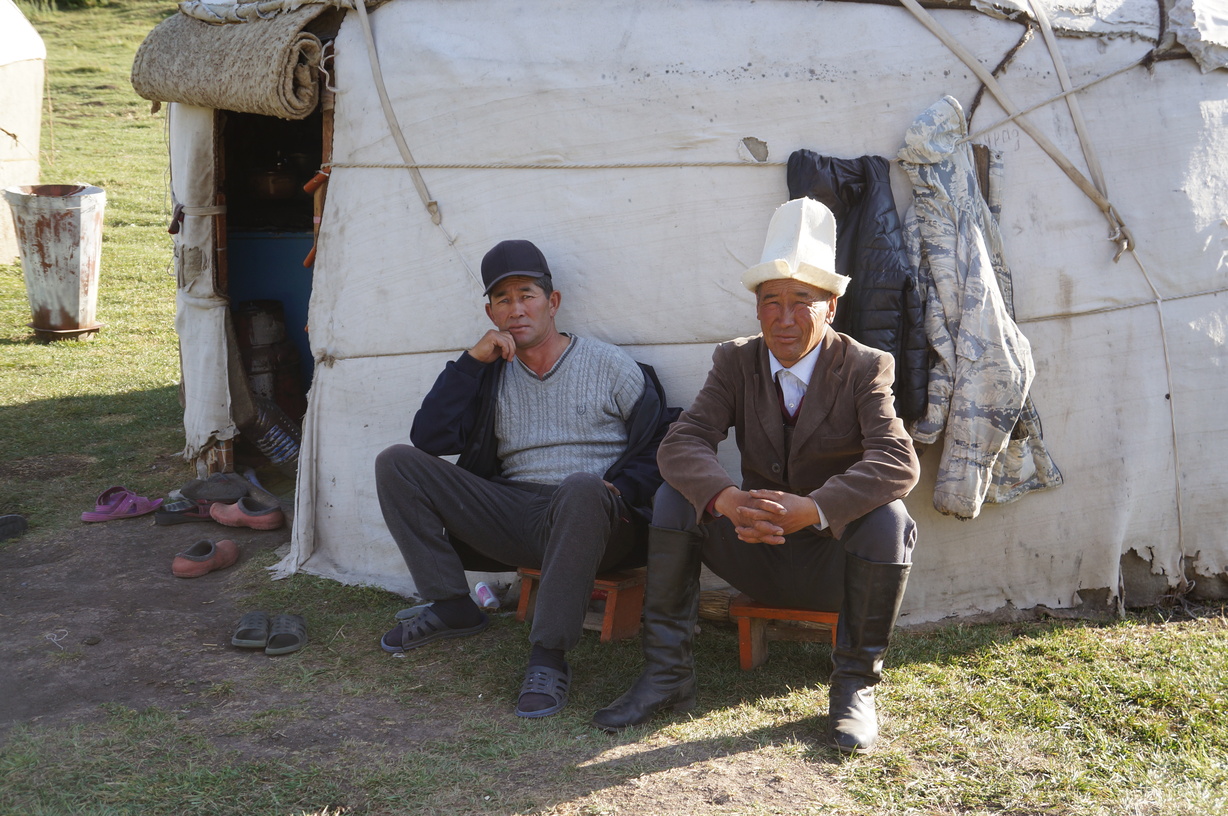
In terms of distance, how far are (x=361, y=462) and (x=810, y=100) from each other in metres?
1.97

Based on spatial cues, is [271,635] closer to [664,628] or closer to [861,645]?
[664,628]

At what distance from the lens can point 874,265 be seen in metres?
3.20

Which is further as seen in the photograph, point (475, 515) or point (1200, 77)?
point (1200, 77)

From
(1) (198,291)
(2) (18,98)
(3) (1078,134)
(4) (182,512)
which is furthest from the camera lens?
(2) (18,98)

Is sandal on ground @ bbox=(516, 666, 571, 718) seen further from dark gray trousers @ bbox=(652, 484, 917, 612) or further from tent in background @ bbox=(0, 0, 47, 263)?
tent in background @ bbox=(0, 0, 47, 263)

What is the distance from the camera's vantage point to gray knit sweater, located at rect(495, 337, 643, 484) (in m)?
3.29

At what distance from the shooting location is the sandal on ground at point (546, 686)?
2.79 m

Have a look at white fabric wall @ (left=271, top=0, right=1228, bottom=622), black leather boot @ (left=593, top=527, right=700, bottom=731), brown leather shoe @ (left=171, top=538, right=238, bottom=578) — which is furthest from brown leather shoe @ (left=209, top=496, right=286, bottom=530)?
black leather boot @ (left=593, top=527, right=700, bottom=731)

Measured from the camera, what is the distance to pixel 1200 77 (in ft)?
11.4

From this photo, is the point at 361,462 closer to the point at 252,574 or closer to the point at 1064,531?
the point at 252,574

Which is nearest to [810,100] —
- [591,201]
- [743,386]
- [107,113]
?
[591,201]

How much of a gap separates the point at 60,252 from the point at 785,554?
20.5ft

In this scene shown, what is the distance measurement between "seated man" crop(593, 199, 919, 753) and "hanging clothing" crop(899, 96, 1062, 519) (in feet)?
1.71

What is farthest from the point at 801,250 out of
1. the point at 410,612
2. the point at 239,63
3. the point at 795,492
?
the point at 239,63
